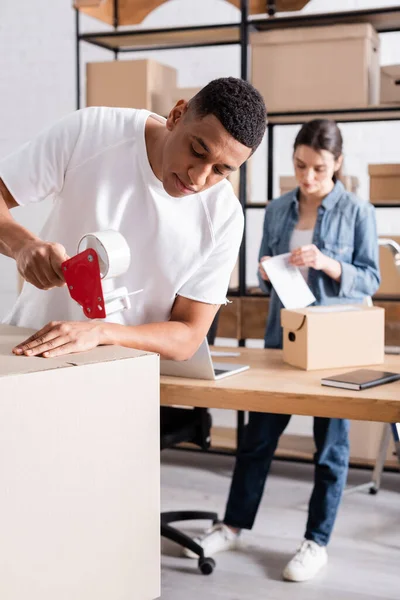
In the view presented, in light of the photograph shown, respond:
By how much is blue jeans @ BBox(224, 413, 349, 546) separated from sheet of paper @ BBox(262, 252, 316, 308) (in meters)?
0.38

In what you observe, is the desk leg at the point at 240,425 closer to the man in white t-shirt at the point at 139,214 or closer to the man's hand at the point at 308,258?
the man's hand at the point at 308,258

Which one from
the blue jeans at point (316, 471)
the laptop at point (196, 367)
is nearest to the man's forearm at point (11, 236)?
the laptop at point (196, 367)

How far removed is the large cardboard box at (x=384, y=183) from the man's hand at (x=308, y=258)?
3.10 feet

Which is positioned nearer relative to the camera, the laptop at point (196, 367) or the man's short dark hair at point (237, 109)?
the man's short dark hair at point (237, 109)

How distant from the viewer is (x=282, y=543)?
8.40 ft

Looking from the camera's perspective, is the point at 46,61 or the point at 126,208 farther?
the point at 46,61

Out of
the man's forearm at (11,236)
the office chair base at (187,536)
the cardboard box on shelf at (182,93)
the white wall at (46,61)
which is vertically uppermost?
the white wall at (46,61)

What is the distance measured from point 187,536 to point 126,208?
1.30m

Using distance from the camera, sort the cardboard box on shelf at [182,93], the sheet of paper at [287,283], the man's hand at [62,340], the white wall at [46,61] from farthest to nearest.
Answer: the white wall at [46,61], the cardboard box on shelf at [182,93], the sheet of paper at [287,283], the man's hand at [62,340]

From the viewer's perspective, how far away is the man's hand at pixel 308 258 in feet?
7.45

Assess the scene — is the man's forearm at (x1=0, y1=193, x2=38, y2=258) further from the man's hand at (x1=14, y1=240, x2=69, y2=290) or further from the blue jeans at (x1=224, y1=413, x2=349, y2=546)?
the blue jeans at (x1=224, y1=413, x2=349, y2=546)

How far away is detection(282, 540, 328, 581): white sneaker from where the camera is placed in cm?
227

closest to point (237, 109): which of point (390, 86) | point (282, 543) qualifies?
point (282, 543)

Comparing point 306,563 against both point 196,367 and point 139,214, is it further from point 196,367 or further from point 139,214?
point 139,214
